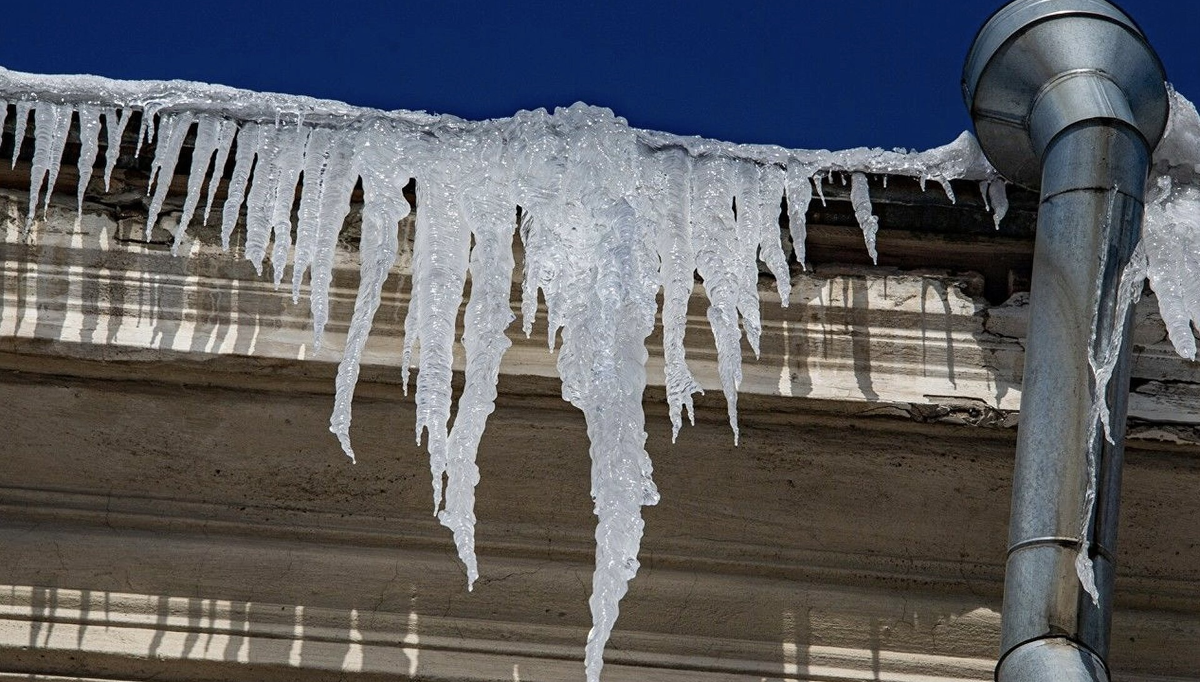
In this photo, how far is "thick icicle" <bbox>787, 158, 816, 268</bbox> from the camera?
9.61ft

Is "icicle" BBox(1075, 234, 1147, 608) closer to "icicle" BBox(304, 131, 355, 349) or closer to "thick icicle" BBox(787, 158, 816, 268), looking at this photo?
"thick icicle" BBox(787, 158, 816, 268)

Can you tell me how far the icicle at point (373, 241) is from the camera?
2.68 m

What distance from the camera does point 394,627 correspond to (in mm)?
2979

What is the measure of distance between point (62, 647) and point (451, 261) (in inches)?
37.2

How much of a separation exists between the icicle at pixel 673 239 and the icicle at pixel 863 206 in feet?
0.96

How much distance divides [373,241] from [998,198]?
1.07 m

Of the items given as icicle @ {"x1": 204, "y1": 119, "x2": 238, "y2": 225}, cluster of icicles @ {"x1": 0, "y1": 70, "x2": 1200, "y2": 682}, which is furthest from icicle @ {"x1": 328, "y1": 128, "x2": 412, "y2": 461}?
icicle @ {"x1": 204, "y1": 119, "x2": 238, "y2": 225}

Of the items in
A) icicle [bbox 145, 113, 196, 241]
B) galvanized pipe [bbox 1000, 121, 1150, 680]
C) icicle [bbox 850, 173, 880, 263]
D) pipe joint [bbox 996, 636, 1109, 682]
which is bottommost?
pipe joint [bbox 996, 636, 1109, 682]

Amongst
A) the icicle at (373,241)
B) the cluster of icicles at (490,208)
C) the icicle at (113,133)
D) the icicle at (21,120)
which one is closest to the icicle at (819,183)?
the cluster of icicles at (490,208)

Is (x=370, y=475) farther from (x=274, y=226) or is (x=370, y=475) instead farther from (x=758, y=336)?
(x=758, y=336)

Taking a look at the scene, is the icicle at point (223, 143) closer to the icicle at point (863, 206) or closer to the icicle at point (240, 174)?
the icicle at point (240, 174)

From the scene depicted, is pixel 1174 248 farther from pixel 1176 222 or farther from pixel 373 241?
pixel 373 241

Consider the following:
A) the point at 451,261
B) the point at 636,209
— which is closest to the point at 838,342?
the point at 636,209

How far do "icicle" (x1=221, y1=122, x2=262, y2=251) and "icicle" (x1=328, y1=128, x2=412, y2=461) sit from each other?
0.20m
